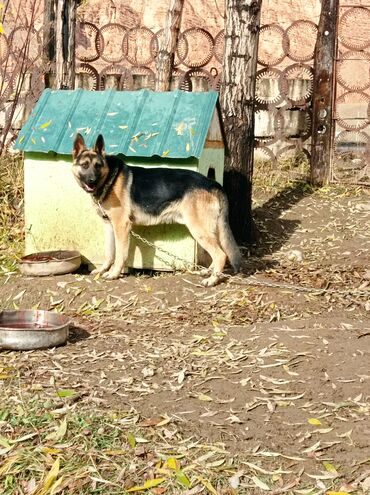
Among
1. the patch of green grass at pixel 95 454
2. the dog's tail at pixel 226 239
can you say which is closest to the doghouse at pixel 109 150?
the dog's tail at pixel 226 239

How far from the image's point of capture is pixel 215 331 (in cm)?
693

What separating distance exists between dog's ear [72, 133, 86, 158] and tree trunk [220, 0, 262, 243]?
7.33ft

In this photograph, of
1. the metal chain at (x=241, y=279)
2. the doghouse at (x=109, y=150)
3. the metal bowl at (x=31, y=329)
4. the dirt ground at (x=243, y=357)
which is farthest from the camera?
the doghouse at (x=109, y=150)

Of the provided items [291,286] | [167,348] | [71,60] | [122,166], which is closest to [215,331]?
[167,348]

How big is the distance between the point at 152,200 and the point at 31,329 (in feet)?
8.38

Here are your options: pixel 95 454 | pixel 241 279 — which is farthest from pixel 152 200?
pixel 95 454

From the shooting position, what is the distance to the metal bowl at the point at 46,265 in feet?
27.8

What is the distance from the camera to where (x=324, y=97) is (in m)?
13.3

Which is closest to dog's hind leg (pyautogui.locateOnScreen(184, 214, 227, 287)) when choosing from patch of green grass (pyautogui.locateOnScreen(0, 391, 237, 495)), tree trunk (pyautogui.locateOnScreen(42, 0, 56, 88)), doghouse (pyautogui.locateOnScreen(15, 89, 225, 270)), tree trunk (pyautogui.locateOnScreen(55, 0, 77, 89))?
doghouse (pyautogui.locateOnScreen(15, 89, 225, 270))

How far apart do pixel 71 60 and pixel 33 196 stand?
10.1 feet

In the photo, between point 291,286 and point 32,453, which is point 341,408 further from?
point 291,286

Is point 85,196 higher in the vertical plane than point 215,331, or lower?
higher

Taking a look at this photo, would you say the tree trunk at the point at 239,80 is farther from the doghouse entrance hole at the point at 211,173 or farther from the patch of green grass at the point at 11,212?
the patch of green grass at the point at 11,212

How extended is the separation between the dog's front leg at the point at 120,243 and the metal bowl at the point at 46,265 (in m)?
0.41
